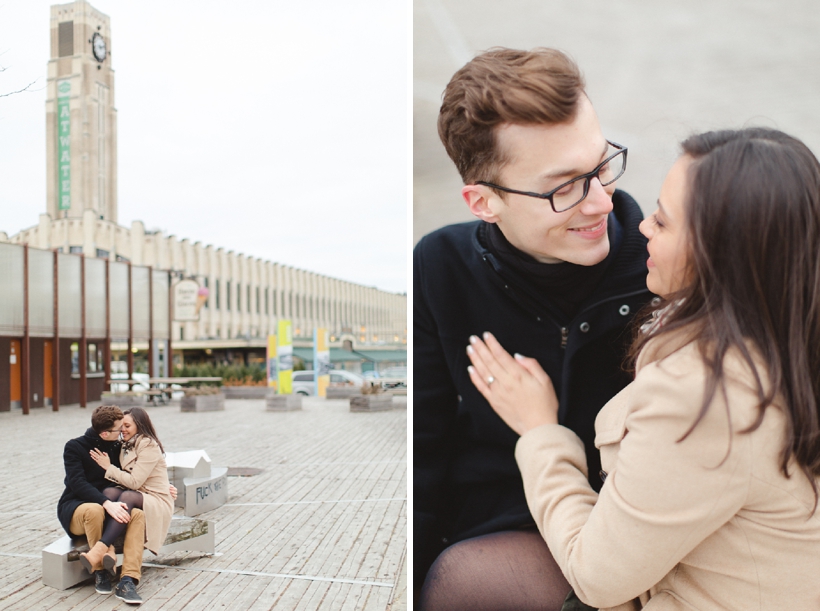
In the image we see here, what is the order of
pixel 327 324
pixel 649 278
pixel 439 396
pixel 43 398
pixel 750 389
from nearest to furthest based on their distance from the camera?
pixel 750 389
pixel 649 278
pixel 439 396
pixel 43 398
pixel 327 324

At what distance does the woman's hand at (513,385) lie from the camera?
72.0 inches

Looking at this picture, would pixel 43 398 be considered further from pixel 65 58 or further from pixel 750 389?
pixel 750 389

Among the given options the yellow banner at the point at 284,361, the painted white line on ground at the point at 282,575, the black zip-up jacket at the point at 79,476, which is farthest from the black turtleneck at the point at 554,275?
the yellow banner at the point at 284,361

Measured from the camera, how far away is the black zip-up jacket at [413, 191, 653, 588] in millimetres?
1915

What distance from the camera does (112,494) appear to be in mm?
4113

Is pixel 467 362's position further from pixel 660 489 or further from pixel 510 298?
pixel 660 489

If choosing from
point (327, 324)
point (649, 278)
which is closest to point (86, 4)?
point (649, 278)

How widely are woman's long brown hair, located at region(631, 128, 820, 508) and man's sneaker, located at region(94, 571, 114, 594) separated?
156 inches

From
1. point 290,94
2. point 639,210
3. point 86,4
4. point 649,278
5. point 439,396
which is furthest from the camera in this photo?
point 290,94

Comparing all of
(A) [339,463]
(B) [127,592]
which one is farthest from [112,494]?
(A) [339,463]

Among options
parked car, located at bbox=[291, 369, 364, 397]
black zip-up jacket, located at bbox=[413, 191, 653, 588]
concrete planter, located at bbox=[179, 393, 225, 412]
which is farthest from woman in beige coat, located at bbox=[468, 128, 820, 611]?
parked car, located at bbox=[291, 369, 364, 397]

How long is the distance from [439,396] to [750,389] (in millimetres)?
1157

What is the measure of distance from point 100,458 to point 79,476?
15 cm

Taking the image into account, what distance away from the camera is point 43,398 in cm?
599
